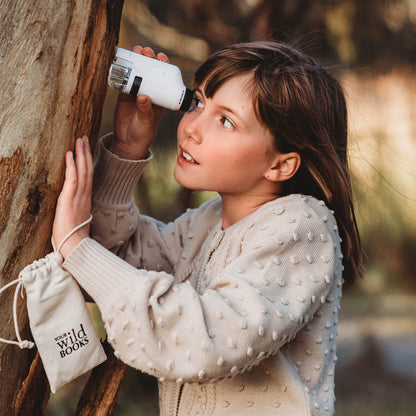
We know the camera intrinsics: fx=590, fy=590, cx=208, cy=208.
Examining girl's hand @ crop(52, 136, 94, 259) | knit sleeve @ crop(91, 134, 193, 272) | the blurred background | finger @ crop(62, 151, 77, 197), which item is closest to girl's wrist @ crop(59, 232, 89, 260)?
girl's hand @ crop(52, 136, 94, 259)

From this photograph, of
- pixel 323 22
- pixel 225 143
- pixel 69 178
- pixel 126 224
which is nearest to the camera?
pixel 69 178

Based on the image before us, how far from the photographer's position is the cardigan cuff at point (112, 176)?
5.43 feet

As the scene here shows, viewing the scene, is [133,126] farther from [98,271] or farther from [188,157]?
[98,271]

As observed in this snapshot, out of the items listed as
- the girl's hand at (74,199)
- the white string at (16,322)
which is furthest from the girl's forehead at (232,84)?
the white string at (16,322)

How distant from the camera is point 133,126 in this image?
5.38 feet

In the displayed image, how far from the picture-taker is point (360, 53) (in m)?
3.45

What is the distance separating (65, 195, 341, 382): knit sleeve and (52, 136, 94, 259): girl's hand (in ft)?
0.14

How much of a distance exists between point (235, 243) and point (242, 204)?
0.15 metres

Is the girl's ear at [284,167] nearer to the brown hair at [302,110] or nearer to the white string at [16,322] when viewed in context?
the brown hair at [302,110]

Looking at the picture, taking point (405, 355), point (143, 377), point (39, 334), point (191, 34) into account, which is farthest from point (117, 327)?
point (405, 355)

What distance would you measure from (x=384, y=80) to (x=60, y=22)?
8.98 ft

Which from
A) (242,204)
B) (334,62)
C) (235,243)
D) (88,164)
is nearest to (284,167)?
(242,204)

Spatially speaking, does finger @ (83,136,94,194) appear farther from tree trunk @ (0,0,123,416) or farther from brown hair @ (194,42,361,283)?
brown hair @ (194,42,361,283)

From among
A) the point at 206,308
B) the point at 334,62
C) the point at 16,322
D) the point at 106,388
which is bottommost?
the point at 106,388
